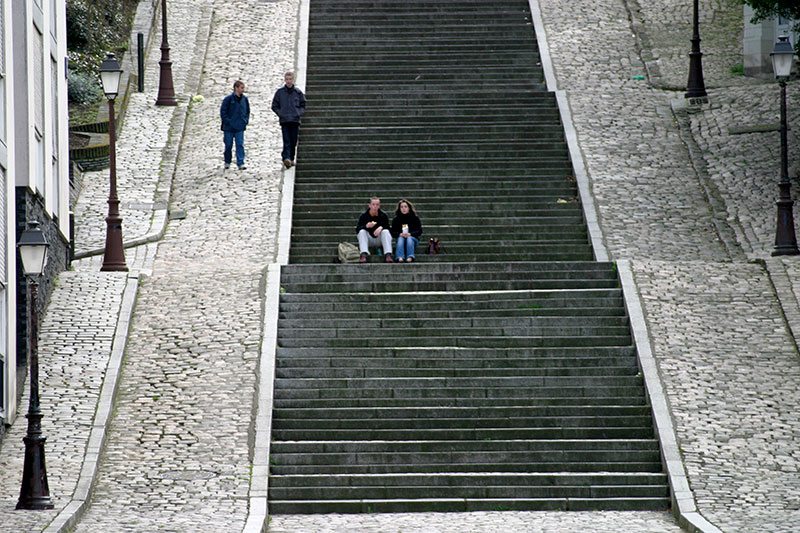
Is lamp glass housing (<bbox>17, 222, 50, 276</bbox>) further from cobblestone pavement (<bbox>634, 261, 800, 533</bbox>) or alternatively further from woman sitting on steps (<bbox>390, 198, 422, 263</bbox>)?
cobblestone pavement (<bbox>634, 261, 800, 533</bbox>)

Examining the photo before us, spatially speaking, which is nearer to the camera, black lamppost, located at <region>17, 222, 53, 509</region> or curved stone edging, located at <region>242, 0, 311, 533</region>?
black lamppost, located at <region>17, 222, 53, 509</region>

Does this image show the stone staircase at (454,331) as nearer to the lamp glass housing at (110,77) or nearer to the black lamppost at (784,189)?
the black lamppost at (784,189)

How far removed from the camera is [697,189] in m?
22.6

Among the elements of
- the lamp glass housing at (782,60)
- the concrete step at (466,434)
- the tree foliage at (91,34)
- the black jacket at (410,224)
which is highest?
the tree foliage at (91,34)

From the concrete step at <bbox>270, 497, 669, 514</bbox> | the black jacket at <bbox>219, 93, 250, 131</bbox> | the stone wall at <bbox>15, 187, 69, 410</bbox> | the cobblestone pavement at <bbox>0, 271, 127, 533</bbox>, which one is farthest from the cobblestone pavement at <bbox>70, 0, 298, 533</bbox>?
the stone wall at <bbox>15, 187, 69, 410</bbox>

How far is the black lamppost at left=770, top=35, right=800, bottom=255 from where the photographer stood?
19.8 m

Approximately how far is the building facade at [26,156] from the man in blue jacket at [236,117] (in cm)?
307

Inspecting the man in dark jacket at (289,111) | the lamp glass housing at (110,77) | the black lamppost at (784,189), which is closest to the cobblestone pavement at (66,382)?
the lamp glass housing at (110,77)

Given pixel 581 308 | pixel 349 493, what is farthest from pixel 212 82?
pixel 349 493

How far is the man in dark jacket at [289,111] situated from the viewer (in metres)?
23.0

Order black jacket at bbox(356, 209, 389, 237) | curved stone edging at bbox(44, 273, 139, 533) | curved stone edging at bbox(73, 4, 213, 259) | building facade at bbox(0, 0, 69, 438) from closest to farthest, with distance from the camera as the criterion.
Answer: curved stone edging at bbox(44, 273, 139, 533) < building facade at bbox(0, 0, 69, 438) < black jacket at bbox(356, 209, 389, 237) < curved stone edging at bbox(73, 4, 213, 259)

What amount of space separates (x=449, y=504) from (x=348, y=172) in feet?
30.2

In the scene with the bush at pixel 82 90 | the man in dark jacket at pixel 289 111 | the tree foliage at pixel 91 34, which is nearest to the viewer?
the man in dark jacket at pixel 289 111

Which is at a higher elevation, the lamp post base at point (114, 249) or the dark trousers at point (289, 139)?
the dark trousers at point (289, 139)
